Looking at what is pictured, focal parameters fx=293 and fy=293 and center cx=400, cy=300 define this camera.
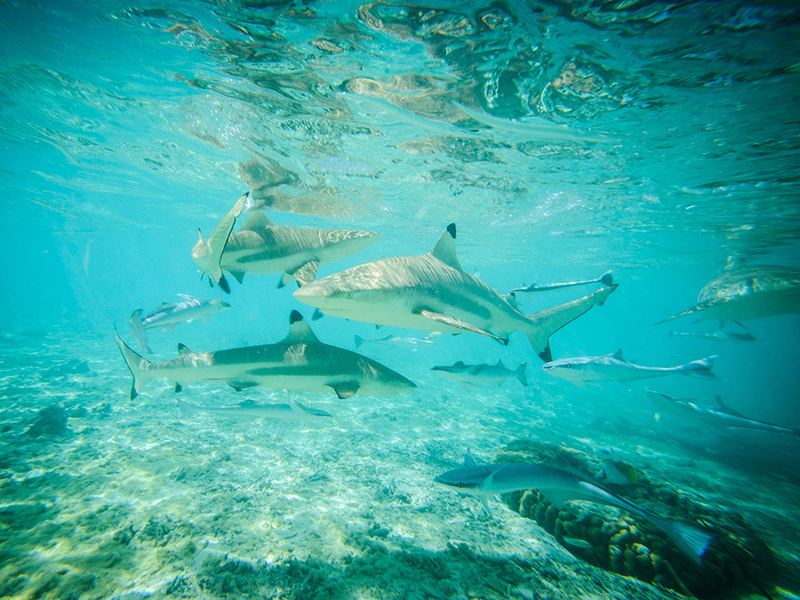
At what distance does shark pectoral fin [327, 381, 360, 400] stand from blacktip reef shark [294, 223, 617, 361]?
2.71 ft

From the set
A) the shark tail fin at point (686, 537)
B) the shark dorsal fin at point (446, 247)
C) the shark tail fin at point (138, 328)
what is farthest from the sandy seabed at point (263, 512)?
the shark dorsal fin at point (446, 247)

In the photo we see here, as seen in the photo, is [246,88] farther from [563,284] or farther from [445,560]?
[445,560]

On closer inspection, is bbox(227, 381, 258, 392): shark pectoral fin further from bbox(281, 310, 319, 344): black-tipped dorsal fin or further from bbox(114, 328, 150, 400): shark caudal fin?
bbox(114, 328, 150, 400): shark caudal fin

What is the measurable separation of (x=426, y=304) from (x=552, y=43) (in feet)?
22.7

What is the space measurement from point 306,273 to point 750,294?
539 inches

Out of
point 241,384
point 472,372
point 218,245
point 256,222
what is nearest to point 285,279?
A: point 256,222

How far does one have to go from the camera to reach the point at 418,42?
6.77m

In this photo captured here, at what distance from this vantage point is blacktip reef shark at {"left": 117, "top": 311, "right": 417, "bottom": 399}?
11.6 feet

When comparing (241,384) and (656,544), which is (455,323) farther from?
(656,544)

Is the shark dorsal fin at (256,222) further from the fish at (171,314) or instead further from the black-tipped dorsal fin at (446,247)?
the fish at (171,314)

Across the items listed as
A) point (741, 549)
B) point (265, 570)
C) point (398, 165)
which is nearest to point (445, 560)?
point (265, 570)

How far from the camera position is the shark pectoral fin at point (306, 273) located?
14.1 feet

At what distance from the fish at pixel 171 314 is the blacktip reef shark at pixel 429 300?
19.1ft

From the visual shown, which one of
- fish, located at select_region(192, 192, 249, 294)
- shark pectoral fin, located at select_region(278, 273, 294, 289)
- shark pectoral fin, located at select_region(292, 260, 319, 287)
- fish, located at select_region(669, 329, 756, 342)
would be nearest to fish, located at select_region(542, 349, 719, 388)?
fish, located at select_region(669, 329, 756, 342)
